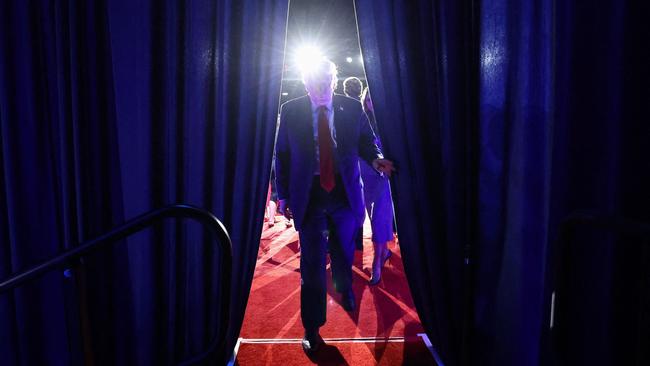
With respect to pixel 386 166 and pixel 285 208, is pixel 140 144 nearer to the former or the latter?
pixel 285 208

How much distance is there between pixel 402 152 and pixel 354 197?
1.91 ft

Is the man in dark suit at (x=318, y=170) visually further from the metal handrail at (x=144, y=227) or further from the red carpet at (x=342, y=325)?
the metal handrail at (x=144, y=227)

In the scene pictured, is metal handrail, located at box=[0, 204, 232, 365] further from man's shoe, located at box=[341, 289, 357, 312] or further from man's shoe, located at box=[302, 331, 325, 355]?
man's shoe, located at box=[341, 289, 357, 312]

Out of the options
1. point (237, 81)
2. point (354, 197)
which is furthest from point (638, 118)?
point (237, 81)

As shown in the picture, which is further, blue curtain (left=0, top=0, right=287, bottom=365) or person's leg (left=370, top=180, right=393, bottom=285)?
person's leg (left=370, top=180, right=393, bottom=285)

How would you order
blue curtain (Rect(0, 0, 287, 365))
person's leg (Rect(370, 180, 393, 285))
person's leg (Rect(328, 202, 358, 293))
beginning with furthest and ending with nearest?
person's leg (Rect(370, 180, 393, 285)) → person's leg (Rect(328, 202, 358, 293)) → blue curtain (Rect(0, 0, 287, 365))

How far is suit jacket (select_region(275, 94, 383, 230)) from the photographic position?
2.50 m

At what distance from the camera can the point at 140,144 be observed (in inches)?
81.0

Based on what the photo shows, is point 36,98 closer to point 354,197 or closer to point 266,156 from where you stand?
point 266,156

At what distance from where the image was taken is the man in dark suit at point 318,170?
8.21 feet

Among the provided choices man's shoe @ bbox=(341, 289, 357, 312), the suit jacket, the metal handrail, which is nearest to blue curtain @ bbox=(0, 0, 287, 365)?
the metal handrail

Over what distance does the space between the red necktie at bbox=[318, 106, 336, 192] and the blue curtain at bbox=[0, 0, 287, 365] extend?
A: 0.45 metres

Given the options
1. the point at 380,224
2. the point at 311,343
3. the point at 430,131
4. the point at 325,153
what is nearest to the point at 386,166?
the point at 430,131

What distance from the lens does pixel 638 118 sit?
1680mm
